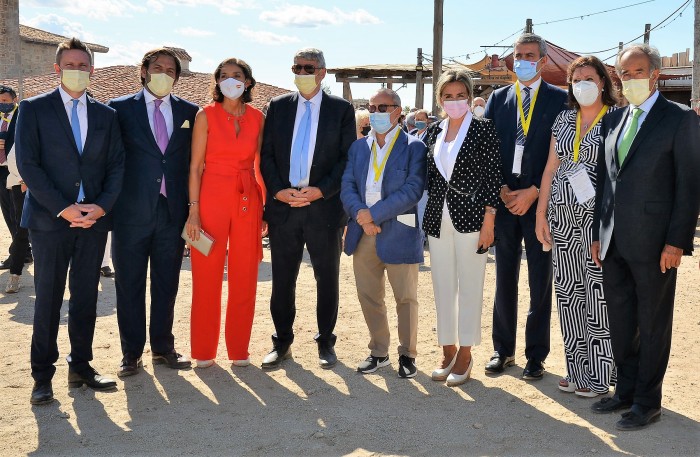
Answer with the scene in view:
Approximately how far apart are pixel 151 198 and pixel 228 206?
58 centimetres

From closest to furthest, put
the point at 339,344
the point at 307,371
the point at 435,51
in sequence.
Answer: the point at 307,371
the point at 339,344
the point at 435,51

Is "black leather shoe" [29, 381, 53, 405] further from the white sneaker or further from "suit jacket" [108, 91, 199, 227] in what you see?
"suit jacket" [108, 91, 199, 227]

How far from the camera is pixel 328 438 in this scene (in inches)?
176

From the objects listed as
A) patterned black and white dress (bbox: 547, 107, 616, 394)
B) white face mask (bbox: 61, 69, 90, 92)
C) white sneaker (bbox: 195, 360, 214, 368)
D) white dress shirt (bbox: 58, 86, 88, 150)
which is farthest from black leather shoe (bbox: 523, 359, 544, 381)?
white face mask (bbox: 61, 69, 90, 92)

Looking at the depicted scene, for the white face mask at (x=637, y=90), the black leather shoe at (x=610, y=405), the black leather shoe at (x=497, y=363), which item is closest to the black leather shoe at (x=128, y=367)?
the black leather shoe at (x=497, y=363)

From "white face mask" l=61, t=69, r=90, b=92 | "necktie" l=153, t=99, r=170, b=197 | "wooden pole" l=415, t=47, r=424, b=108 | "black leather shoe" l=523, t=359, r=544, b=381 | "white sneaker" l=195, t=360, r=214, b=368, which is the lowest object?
"white sneaker" l=195, t=360, r=214, b=368

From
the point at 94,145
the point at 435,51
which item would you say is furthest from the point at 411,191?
the point at 435,51

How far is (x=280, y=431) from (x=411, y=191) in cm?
194

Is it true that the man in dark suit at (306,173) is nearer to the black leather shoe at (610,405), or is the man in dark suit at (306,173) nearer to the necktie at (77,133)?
the necktie at (77,133)

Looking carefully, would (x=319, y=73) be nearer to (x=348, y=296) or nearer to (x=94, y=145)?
(x=94, y=145)

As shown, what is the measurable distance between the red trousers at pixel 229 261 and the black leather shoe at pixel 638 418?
2.86 m

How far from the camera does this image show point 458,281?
5.47 m

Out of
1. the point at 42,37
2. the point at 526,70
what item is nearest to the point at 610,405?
the point at 526,70

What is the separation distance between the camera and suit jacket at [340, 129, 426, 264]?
5.41 m
